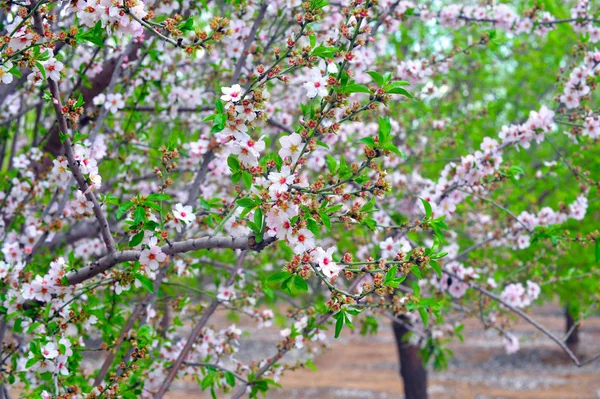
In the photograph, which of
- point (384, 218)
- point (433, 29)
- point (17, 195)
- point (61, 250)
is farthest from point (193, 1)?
point (433, 29)

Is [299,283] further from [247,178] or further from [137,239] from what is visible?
[137,239]

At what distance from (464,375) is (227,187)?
12.6 metres

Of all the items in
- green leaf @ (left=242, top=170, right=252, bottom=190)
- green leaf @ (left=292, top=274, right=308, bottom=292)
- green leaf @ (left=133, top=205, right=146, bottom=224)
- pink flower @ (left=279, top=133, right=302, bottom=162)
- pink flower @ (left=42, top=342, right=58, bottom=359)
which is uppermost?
pink flower @ (left=279, top=133, right=302, bottom=162)

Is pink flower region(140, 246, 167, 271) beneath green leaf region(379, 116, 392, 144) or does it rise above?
beneath

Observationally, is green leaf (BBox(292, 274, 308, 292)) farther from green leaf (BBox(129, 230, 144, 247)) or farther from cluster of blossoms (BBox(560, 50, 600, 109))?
cluster of blossoms (BBox(560, 50, 600, 109))

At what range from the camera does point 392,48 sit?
1130cm

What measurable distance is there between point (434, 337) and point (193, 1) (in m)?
3.72

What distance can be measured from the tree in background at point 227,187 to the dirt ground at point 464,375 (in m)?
7.59

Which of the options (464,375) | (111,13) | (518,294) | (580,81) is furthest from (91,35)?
(464,375)

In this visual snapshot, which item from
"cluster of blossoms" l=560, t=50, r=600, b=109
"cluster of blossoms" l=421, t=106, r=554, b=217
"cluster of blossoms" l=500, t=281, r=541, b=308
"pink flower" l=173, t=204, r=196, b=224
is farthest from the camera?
"cluster of blossoms" l=500, t=281, r=541, b=308

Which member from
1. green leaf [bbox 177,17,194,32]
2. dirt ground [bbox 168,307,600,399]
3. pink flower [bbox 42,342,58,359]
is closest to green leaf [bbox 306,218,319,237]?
green leaf [bbox 177,17,194,32]

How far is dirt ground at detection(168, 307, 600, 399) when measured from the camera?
1418 cm

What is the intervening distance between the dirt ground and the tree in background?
7.59 m

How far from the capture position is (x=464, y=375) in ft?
53.3
